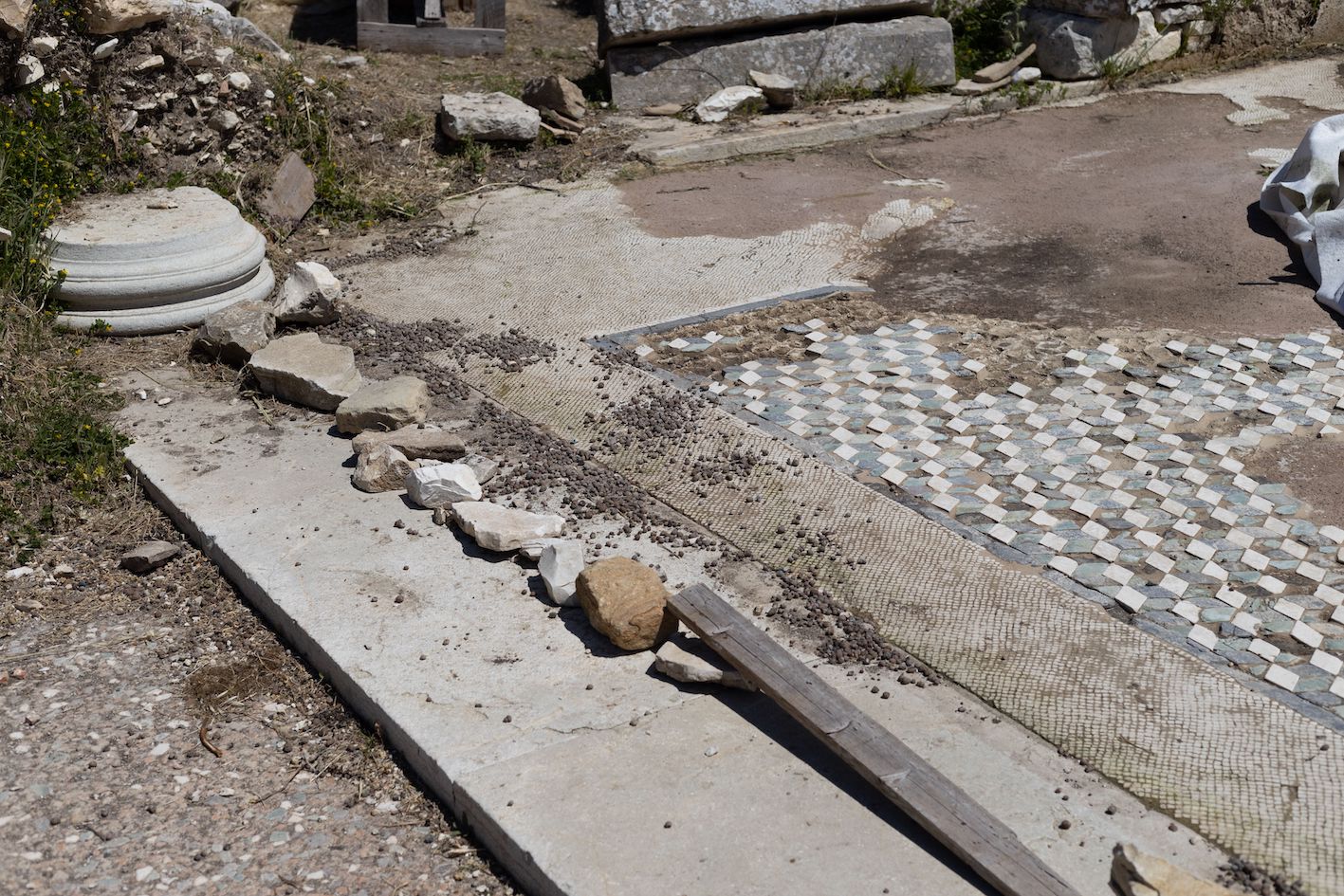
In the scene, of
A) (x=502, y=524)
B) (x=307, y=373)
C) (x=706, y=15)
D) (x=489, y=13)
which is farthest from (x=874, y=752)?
(x=489, y=13)

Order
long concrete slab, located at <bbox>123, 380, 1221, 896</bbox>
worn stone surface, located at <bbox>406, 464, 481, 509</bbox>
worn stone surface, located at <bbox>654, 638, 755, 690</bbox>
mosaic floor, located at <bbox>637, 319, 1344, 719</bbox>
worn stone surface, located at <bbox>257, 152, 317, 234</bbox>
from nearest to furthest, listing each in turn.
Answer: long concrete slab, located at <bbox>123, 380, 1221, 896</bbox> < worn stone surface, located at <bbox>654, 638, 755, 690</bbox> < mosaic floor, located at <bbox>637, 319, 1344, 719</bbox> < worn stone surface, located at <bbox>406, 464, 481, 509</bbox> < worn stone surface, located at <bbox>257, 152, 317, 234</bbox>

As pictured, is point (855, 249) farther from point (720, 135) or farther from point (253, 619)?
point (253, 619)

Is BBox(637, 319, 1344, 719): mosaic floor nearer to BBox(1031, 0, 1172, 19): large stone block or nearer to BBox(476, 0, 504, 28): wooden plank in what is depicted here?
BBox(1031, 0, 1172, 19): large stone block

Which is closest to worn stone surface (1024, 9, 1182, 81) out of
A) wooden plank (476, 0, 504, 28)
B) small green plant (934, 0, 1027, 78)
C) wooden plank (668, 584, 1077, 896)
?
small green plant (934, 0, 1027, 78)

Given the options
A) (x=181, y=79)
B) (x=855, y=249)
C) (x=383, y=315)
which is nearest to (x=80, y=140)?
(x=181, y=79)

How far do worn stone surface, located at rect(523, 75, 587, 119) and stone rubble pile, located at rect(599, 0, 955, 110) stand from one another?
476 mm

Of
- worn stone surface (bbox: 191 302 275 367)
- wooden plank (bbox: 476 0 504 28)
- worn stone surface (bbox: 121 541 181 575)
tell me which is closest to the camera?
worn stone surface (bbox: 121 541 181 575)

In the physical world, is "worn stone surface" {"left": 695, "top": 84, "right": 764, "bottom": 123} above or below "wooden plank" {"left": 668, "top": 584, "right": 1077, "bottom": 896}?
above

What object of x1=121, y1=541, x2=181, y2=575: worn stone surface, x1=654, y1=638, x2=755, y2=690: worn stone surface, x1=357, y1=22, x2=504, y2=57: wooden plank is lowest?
x1=121, y1=541, x2=181, y2=575: worn stone surface

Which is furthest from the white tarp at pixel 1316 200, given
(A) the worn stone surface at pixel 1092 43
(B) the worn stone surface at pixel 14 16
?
(B) the worn stone surface at pixel 14 16

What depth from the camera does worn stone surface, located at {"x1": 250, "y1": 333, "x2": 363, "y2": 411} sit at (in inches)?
199

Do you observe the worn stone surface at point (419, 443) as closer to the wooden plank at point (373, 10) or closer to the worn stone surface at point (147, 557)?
the worn stone surface at point (147, 557)

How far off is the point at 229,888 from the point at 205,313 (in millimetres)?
3260

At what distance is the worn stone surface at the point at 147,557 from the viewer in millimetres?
4270
